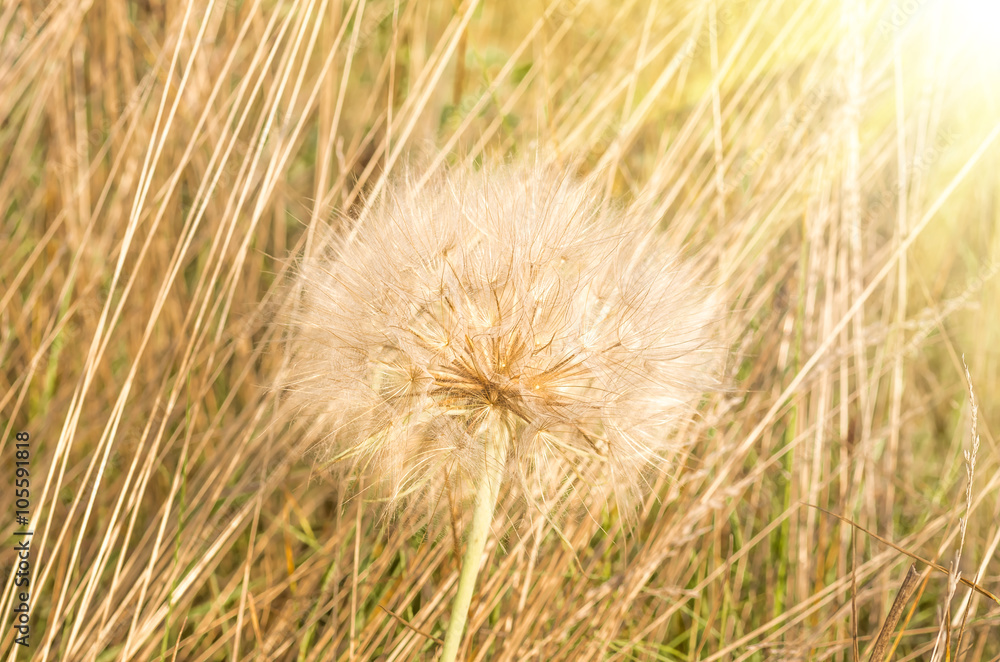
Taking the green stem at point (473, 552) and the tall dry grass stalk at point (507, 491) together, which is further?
the tall dry grass stalk at point (507, 491)

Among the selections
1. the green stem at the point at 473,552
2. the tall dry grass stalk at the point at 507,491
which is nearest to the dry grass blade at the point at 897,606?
the tall dry grass stalk at the point at 507,491

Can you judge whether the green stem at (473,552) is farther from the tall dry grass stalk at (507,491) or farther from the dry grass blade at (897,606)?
the dry grass blade at (897,606)

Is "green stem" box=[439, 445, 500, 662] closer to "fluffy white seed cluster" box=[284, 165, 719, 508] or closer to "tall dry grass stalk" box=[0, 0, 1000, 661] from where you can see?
"fluffy white seed cluster" box=[284, 165, 719, 508]

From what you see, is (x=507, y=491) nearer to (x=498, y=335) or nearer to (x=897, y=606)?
(x=498, y=335)

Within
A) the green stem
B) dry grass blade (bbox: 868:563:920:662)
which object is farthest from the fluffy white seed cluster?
dry grass blade (bbox: 868:563:920:662)

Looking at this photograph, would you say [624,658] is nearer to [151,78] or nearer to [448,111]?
[448,111]

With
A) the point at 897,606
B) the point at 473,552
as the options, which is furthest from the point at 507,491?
the point at 897,606
